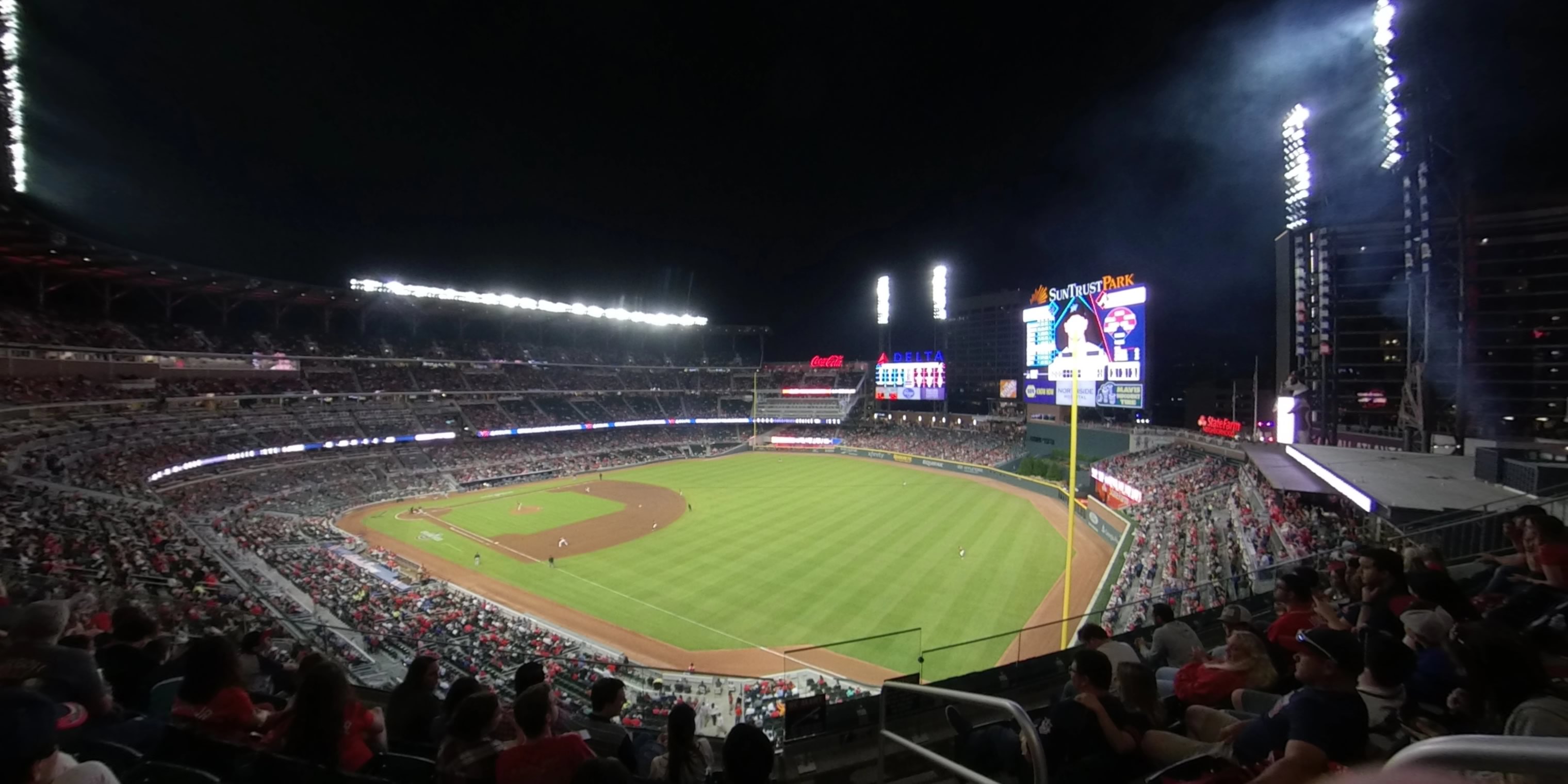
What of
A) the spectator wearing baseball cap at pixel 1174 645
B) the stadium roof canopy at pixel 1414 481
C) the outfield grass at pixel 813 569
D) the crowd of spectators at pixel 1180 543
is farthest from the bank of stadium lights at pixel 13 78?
the stadium roof canopy at pixel 1414 481

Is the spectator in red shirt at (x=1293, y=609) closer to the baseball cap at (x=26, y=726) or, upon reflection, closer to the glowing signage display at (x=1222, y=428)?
the baseball cap at (x=26, y=726)

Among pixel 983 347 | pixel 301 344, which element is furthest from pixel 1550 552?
pixel 983 347

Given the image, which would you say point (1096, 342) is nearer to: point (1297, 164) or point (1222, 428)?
point (1222, 428)

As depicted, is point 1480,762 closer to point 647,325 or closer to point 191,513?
point 191,513

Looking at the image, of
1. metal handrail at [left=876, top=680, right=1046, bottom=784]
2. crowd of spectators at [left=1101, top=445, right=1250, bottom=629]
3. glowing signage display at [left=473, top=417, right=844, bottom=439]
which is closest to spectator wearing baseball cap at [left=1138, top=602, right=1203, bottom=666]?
metal handrail at [left=876, top=680, right=1046, bottom=784]

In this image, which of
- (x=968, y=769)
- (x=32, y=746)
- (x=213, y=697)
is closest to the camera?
(x=32, y=746)

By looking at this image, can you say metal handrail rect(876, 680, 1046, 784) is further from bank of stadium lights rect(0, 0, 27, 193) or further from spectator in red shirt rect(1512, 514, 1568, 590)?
bank of stadium lights rect(0, 0, 27, 193)
